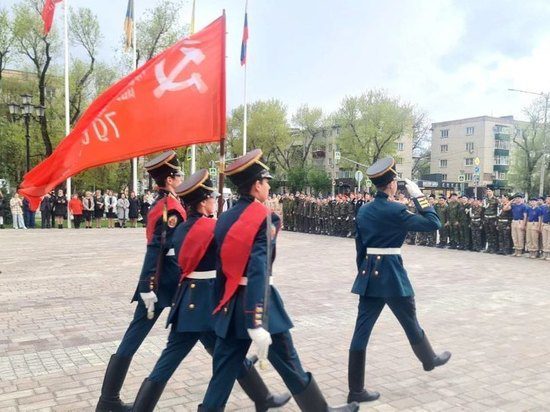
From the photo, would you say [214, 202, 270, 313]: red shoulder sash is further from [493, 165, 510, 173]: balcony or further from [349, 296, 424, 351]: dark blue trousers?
[493, 165, 510, 173]: balcony

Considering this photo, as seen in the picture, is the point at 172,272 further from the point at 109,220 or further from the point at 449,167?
the point at 449,167

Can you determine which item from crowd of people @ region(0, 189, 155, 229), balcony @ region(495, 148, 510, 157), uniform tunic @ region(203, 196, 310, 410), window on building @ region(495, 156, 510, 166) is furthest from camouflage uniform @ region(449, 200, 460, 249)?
window on building @ region(495, 156, 510, 166)

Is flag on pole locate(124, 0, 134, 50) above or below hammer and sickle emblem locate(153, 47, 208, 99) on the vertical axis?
above

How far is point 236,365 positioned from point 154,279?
1.13 m

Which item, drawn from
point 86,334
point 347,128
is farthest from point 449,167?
point 86,334

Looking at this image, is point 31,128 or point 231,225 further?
point 31,128

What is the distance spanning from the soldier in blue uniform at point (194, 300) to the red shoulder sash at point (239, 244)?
301 millimetres

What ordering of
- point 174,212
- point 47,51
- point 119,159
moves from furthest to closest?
1. point 47,51
2. point 119,159
3. point 174,212

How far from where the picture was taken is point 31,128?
38.4 m

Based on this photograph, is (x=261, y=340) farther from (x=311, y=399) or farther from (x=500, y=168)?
(x=500, y=168)

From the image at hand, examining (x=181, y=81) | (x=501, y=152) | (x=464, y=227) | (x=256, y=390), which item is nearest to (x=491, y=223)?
(x=464, y=227)

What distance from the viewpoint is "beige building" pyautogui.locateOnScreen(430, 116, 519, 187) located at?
8206 centimetres

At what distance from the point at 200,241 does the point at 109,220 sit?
25.0 meters

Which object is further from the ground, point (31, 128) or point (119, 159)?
point (31, 128)
